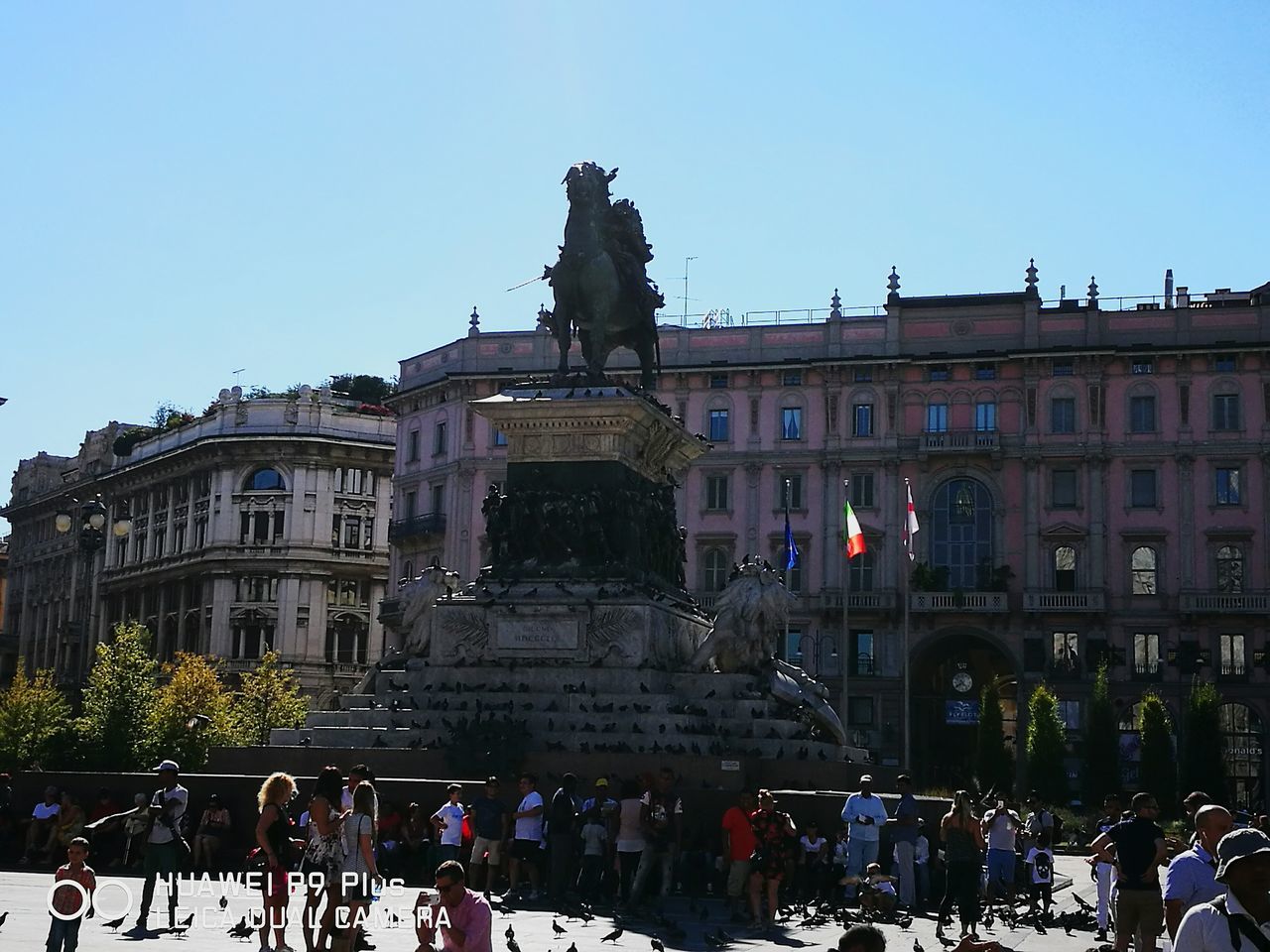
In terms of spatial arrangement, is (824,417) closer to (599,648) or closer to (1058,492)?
(1058,492)

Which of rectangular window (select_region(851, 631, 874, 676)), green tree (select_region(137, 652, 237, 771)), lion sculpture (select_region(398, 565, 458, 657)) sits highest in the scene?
rectangular window (select_region(851, 631, 874, 676))

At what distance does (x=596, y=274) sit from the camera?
2794cm

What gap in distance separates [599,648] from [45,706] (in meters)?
37.1

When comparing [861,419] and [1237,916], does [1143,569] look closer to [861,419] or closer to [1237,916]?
[861,419]

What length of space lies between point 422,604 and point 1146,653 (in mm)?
45623

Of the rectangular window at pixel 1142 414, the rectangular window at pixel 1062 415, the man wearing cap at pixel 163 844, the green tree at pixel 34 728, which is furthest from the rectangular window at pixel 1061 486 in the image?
the man wearing cap at pixel 163 844

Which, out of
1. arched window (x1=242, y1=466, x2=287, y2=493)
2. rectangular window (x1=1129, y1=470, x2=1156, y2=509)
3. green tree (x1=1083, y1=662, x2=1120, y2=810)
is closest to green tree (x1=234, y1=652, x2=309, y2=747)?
arched window (x1=242, y1=466, x2=287, y2=493)

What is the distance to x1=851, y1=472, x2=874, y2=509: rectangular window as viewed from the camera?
71312 millimetres

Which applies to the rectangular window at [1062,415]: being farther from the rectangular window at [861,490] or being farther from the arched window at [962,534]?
the rectangular window at [861,490]

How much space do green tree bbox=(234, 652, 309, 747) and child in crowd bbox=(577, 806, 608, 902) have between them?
29.7 metres

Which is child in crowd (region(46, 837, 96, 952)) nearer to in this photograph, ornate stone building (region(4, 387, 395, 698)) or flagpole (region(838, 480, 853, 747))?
flagpole (region(838, 480, 853, 747))

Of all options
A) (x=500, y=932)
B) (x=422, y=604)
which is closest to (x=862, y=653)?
(x=422, y=604)

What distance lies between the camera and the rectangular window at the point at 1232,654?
67.0 m

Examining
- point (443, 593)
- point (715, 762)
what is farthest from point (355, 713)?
point (715, 762)
